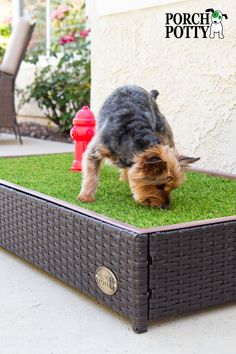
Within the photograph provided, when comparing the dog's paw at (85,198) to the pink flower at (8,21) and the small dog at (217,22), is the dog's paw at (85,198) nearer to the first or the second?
the small dog at (217,22)

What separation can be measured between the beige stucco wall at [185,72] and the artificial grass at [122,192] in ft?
1.80

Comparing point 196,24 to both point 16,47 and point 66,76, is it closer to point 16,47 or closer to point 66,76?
point 16,47

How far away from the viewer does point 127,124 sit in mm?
3311

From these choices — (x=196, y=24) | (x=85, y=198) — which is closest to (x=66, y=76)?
(x=196, y=24)

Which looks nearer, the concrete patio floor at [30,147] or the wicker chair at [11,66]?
the concrete patio floor at [30,147]

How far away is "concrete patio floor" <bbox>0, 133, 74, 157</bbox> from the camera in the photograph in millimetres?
7227

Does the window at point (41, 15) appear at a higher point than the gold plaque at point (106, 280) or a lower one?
higher

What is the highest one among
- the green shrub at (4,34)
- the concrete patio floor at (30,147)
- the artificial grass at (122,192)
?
the green shrub at (4,34)

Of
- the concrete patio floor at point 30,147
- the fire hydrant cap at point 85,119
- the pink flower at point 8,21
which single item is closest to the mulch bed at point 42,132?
the concrete patio floor at point 30,147

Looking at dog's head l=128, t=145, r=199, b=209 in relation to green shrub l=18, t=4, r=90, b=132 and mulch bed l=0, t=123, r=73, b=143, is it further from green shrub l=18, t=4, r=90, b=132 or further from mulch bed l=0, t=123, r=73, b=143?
mulch bed l=0, t=123, r=73, b=143

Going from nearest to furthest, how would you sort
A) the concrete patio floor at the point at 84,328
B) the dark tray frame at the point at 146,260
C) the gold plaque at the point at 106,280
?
the concrete patio floor at the point at 84,328 < the dark tray frame at the point at 146,260 < the gold plaque at the point at 106,280

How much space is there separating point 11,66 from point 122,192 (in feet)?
15.5

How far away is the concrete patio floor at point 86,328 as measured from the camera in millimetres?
2258

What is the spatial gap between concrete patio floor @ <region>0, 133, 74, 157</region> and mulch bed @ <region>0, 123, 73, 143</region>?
0.93 feet
